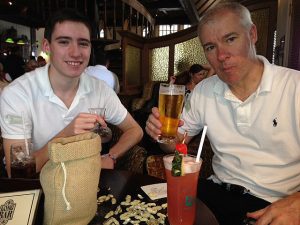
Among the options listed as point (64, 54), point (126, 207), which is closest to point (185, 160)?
point (126, 207)

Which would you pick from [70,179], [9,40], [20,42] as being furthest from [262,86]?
[20,42]

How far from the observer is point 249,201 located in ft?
4.89

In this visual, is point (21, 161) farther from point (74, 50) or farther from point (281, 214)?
point (281, 214)

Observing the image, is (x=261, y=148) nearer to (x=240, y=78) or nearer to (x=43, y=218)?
(x=240, y=78)

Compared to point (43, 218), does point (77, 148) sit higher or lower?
higher

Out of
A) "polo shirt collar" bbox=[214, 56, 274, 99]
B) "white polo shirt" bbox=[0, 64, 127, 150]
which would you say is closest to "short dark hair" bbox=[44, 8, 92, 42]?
"white polo shirt" bbox=[0, 64, 127, 150]

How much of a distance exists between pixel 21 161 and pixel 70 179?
57 centimetres

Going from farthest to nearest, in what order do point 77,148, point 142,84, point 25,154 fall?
point 142,84 → point 25,154 → point 77,148

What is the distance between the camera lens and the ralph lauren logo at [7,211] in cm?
85

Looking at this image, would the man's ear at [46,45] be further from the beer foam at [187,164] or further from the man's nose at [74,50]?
the beer foam at [187,164]

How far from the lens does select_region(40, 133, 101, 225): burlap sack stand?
839mm

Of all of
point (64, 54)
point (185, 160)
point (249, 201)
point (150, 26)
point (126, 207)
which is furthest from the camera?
point (150, 26)

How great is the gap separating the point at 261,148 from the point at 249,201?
295 millimetres

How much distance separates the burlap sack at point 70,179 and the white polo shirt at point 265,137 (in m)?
0.96
